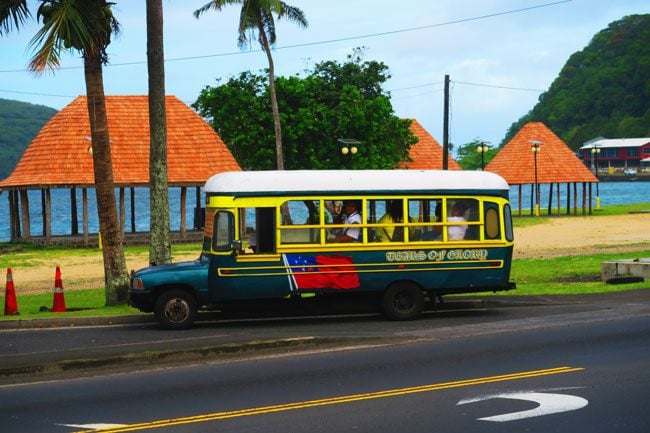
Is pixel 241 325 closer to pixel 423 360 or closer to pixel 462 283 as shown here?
pixel 462 283

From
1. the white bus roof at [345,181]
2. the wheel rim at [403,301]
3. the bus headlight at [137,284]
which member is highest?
the white bus roof at [345,181]

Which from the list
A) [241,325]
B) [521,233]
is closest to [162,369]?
[241,325]

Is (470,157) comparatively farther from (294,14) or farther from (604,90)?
(294,14)

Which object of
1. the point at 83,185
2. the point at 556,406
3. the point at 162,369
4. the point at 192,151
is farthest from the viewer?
the point at 192,151

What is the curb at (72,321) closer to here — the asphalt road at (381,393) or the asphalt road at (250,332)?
the asphalt road at (250,332)

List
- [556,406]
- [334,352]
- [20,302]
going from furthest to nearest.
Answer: [20,302] → [334,352] → [556,406]

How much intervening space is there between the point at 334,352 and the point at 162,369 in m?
2.64

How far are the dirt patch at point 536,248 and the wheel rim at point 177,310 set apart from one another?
11231mm

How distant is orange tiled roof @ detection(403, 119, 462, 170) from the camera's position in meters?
72.8

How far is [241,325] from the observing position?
1909 cm

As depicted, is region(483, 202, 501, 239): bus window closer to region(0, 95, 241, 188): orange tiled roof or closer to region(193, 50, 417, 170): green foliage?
region(0, 95, 241, 188): orange tiled roof

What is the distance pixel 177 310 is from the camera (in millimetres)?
18375

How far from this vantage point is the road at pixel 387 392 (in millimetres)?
10227

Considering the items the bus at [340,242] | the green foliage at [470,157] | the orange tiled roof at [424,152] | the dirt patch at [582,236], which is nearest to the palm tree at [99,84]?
the bus at [340,242]
